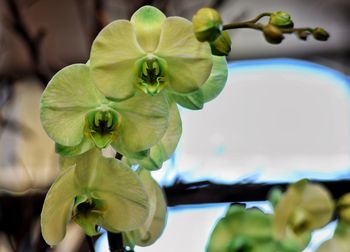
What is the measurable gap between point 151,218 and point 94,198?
0.05 m

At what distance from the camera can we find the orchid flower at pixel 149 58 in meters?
0.28

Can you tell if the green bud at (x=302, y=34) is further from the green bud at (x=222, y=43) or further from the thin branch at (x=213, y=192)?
the thin branch at (x=213, y=192)

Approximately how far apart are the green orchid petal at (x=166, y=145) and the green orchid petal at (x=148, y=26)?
0.11 feet

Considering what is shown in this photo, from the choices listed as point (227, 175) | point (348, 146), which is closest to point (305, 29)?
point (227, 175)

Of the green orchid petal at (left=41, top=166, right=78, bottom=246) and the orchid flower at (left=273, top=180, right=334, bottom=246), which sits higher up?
the orchid flower at (left=273, top=180, right=334, bottom=246)

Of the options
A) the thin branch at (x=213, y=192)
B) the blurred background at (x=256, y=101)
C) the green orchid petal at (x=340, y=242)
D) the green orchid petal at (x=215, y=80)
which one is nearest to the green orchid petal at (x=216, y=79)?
the green orchid petal at (x=215, y=80)

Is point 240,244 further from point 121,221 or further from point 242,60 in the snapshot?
point 242,60

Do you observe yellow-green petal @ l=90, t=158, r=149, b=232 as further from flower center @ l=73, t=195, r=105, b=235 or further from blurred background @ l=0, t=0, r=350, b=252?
blurred background @ l=0, t=0, r=350, b=252

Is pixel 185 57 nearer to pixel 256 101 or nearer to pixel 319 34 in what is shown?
pixel 319 34

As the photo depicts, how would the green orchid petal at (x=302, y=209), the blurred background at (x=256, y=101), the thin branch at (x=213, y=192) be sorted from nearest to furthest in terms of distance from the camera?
1. the green orchid petal at (x=302, y=209)
2. the thin branch at (x=213, y=192)
3. the blurred background at (x=256, y=101)

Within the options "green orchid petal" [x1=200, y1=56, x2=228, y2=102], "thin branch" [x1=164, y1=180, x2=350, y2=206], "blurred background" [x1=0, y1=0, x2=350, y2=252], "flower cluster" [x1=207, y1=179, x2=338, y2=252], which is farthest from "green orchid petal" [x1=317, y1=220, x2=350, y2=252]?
"blurred background" [x1=0, y1=0, x2=350, y2=252]

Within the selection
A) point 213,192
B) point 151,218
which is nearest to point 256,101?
point 213,192

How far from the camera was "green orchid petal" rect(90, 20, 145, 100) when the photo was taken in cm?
28

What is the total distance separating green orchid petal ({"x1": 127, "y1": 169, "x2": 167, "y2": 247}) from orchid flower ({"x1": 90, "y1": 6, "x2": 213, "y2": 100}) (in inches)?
2.3
